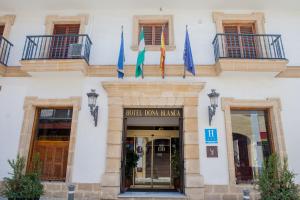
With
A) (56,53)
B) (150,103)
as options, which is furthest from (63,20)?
(150,103)

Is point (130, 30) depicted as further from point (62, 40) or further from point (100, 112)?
point (100, 112)

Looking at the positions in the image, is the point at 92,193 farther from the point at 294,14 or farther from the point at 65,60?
the point at 294,14

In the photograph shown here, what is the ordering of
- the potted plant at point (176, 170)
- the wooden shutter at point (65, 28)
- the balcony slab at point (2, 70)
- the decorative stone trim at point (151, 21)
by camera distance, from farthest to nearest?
1. the wooden shutter at point (65, 28)
2. the potted plant at point (176, 170)
3. the decorative stone trim at point (151, 21)
4. the balcony slab at point (2, 70)

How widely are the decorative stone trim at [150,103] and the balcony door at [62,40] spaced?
1.90 metres

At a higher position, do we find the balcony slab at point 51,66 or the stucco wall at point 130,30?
the stucco wall at point 130,30

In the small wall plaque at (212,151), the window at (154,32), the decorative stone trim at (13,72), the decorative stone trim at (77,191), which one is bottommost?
the decorative stone trim at (77,191)

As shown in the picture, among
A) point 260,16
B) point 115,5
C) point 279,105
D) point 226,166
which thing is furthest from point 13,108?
point 260,16

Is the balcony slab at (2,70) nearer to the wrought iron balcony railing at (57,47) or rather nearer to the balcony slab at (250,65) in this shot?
the wrought iron balcony railing at (57,47)

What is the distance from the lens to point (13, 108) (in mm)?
6602

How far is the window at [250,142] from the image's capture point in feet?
20.5

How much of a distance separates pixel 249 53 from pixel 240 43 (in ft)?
1.37

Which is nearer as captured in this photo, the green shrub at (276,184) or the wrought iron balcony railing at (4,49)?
the green shrub at (276,184)

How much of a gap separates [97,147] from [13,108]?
9.10 feet

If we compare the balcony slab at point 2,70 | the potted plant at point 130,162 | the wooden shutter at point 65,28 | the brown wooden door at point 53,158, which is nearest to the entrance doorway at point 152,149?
the potted plant at point 130,162
